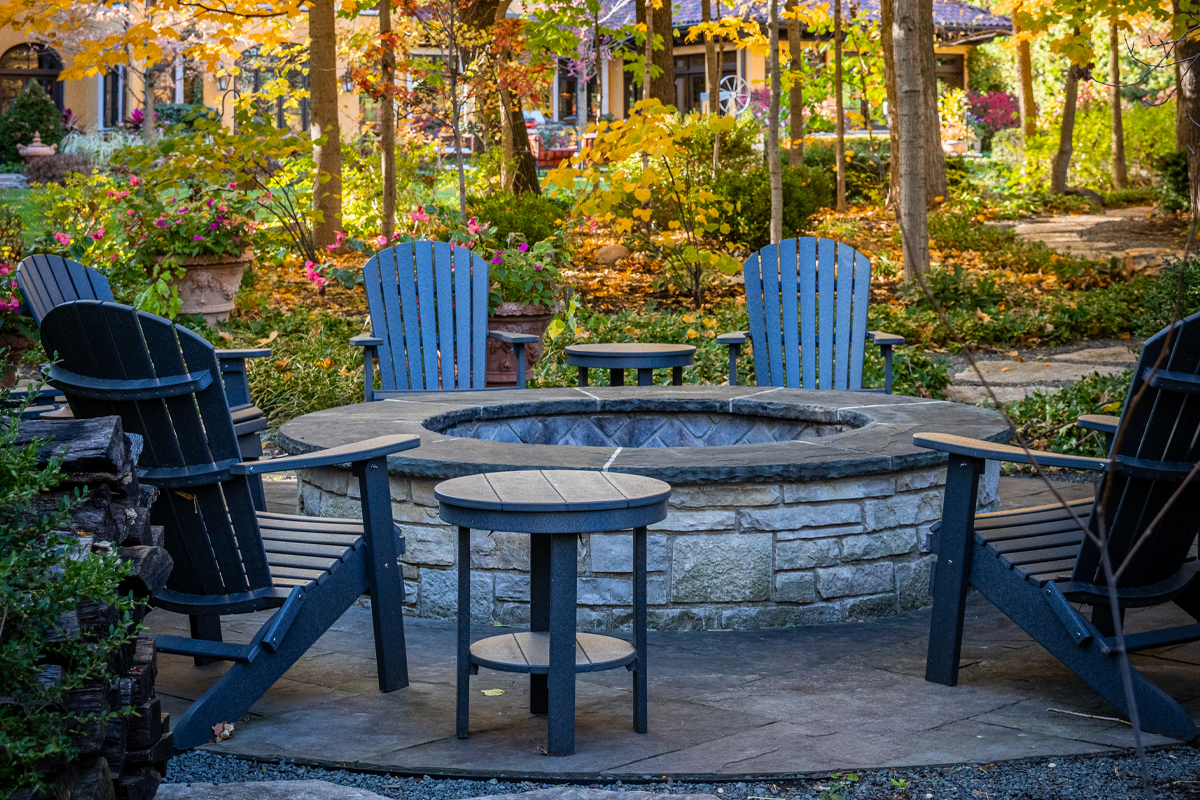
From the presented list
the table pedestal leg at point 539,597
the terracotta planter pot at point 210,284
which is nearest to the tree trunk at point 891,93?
the terracotta planter pot at point 210,284

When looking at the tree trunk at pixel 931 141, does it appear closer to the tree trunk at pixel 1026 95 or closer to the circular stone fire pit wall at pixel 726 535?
the tree trunk at pixel 1026 95

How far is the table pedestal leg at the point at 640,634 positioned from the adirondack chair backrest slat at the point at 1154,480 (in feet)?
3.23

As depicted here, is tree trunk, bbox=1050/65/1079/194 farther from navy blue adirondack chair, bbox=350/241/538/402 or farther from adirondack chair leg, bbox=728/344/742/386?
navy blue adirondack chair, bbox=350/241/538/402

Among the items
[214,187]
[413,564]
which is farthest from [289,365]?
[413,564]

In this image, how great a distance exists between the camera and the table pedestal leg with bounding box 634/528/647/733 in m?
2.86

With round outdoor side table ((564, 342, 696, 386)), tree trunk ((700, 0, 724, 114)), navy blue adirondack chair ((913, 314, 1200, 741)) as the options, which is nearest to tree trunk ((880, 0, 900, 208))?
tree trunk ((700, 0, 724, 114))

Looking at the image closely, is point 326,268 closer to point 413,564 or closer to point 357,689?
point 413,564

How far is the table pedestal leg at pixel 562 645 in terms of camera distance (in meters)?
2.72

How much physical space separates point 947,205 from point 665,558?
11566 millimetres

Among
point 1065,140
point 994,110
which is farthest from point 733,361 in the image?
point 994,110

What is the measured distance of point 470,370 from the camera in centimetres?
609

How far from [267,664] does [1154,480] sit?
6.65 feet

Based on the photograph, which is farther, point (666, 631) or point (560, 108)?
point (560, 108)

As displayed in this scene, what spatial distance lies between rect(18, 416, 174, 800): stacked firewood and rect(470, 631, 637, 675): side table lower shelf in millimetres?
785
